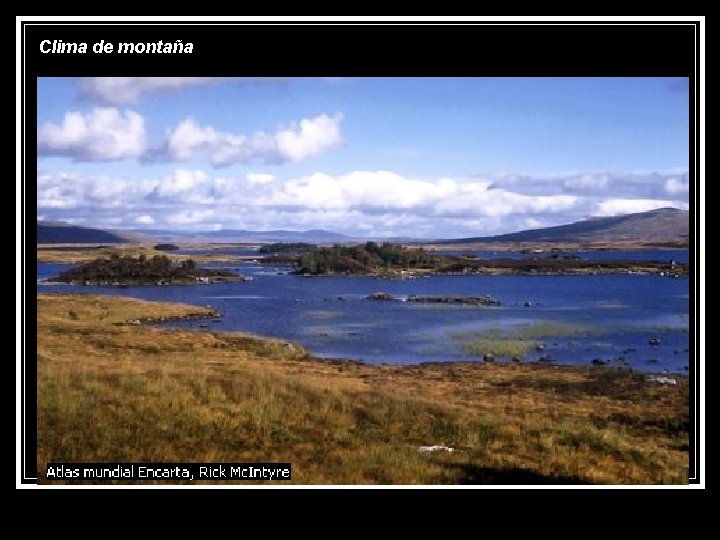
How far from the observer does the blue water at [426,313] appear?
935 centimetres

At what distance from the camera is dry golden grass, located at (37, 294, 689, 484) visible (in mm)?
6320

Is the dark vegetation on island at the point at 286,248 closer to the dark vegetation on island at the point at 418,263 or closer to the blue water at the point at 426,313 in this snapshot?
the dark vegetation on island at the point at 418,263

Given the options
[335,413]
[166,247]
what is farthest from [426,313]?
[166,247]

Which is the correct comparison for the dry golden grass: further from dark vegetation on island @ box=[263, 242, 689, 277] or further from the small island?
dark vegetation on island @ box=[263, 242, 689, 277]

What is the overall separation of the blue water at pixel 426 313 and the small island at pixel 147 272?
148 millimetres

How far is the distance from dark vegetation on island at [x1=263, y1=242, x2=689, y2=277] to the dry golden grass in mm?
1503

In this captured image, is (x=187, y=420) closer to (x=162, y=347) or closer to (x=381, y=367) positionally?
(x=162, y=347)

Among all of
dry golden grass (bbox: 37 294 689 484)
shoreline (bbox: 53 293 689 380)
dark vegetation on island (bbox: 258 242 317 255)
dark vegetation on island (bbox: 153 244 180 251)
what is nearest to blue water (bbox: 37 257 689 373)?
shoreline (bbox: 53 293 689 380)

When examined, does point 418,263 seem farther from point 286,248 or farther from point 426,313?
point 426,313

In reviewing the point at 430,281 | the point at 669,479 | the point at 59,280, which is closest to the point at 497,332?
the point at 430,281

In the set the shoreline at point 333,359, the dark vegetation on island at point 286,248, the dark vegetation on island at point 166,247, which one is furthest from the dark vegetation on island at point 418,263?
the shoreline at point 333,359

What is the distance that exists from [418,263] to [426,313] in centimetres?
265

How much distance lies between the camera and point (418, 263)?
9141 mm

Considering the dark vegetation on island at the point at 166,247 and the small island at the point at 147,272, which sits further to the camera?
the small island at the point at 147,272
